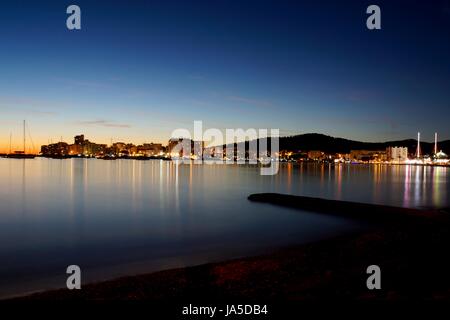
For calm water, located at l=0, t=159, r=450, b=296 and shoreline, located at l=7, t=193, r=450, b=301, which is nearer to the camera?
shoreline, located at l=7, t=193, r=450, b=301

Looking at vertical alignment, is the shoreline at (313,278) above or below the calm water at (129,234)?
above

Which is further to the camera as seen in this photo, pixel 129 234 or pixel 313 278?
pixel 129 234

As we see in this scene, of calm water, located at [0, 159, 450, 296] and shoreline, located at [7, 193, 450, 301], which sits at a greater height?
shoreline, located at [7, 193, 450, 301]

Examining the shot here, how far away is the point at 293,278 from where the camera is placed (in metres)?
9.05

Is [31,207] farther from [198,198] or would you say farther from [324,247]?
[324,247]

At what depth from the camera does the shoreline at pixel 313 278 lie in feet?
24.4

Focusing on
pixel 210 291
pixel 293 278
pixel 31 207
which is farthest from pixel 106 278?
pixel 31 207

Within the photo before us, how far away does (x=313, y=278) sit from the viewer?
28.9ft

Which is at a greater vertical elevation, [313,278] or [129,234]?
[313,278]

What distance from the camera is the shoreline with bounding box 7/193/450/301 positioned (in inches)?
293

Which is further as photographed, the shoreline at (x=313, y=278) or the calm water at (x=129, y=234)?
the calm water at (x=129, y=234)
